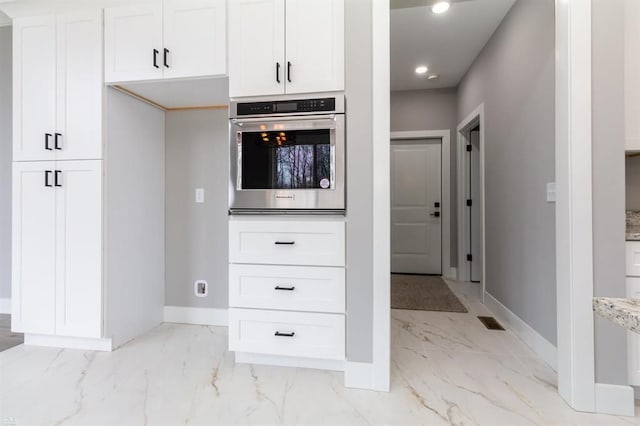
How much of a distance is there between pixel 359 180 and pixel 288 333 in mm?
948

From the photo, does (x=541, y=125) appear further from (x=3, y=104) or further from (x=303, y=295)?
(x=3, y=104)

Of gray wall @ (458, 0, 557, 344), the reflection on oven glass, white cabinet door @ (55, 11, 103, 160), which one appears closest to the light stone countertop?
the reflection on oven glass

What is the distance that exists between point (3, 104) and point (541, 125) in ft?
14.7

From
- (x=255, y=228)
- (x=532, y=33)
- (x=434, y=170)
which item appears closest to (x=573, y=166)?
(x=532, y=33)

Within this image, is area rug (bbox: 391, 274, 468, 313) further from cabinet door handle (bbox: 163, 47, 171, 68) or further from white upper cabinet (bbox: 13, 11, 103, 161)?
white upper cabinet (bbox: 13, 11, 103, 161)

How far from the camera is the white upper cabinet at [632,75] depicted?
145 centimetres

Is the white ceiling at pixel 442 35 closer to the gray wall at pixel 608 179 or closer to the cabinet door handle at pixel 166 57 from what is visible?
the gray wall at pixel 608 179

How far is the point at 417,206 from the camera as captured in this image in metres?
4.30

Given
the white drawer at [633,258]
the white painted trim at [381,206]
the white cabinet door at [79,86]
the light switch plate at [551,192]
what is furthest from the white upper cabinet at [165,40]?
the white drawer at [633,258]

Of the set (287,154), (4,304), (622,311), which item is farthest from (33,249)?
(622,311)

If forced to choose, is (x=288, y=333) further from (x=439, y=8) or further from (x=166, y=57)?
(x=439, y=8)

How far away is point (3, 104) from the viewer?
2.76 m

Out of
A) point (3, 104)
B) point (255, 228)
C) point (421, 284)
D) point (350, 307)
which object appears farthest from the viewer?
point (421, 284)

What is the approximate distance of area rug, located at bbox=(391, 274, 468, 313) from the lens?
2889mm
